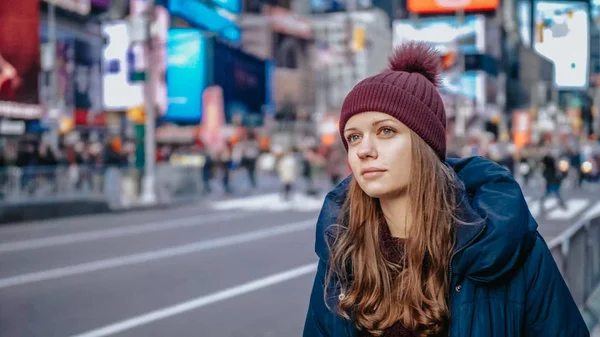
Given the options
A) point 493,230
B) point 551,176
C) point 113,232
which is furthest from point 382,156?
point 551,176

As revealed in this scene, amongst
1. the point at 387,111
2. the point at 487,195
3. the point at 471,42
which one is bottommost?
the point at 487,195

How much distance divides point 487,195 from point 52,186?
860 inches

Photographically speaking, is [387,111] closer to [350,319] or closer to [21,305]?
[350,319]

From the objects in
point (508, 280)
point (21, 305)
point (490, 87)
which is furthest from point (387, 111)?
point (490, 87)


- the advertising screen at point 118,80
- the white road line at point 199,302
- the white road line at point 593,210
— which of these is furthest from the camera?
the advertising screen at point 118,80

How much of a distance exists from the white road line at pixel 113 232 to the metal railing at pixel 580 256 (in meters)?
9.87

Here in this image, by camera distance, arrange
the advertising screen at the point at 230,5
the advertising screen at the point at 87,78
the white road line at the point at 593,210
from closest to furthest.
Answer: the white road line at the point at 593,210
the advertising screen at the point at 87,78
the advertising screen at the point at 230,5

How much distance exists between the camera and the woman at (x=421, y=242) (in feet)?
7.04

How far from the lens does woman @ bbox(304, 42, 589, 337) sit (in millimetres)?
2146

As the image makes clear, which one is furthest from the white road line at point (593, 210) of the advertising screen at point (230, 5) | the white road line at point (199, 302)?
the advertising screen at point (230, 5)

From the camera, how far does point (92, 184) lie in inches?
963

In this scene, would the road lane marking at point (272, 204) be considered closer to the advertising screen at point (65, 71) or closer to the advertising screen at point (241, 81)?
the advertising screen at point (65, 71)

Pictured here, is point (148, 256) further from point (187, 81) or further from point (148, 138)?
point (187, 81)

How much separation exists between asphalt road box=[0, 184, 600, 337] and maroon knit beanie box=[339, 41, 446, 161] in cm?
521
